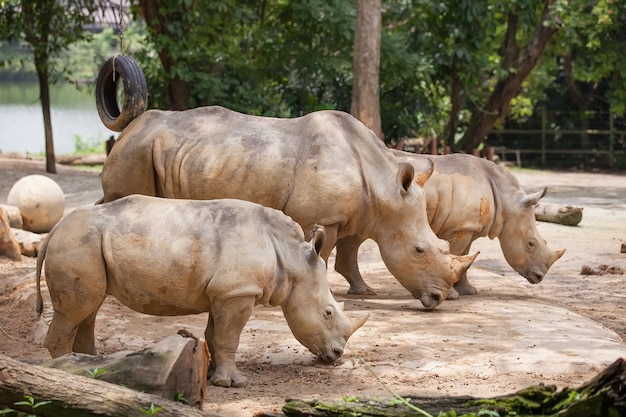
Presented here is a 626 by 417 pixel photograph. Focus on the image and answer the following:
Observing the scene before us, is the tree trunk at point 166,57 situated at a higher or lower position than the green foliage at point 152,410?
higher

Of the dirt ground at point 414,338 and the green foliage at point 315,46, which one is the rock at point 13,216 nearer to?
the dirt ground at point 414,338

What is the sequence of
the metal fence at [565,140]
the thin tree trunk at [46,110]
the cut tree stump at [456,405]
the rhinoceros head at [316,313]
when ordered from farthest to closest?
1. the metal fence at [565,140]
2. the thin tree trunk at [46,110]
3. the rhinoceros head at [316,313]
4. the cut tree stump at [456,405]

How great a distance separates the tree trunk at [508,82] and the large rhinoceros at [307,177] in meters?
15.1

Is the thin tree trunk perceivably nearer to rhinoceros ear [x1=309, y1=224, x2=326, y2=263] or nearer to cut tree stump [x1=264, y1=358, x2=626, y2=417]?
rhinoceros ear [x1=309, y1=224, x2=326, y2=263]

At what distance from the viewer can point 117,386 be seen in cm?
478

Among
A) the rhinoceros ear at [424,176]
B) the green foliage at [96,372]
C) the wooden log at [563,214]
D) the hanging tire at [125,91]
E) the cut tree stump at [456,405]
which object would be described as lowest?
the wooden log at [563,214]

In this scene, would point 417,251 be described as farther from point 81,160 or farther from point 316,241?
point 81,160

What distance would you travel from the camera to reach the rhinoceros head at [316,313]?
21.4 ft

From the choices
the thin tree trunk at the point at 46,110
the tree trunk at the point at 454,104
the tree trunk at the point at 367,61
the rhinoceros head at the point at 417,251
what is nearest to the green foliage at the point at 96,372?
the rhinoceros head at the point at 417,251

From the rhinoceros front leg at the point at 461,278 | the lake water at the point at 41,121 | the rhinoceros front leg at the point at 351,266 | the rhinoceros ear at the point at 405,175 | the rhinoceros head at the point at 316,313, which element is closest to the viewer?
the rhinoceros head at the point at 316,313

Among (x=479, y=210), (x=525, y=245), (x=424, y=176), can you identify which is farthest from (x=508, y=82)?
(x=424, y=176)

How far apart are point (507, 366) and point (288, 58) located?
15.3 metres

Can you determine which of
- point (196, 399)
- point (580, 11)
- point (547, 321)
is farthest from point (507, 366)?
point (580, 11)

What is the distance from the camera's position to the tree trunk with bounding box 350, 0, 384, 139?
15336mm
